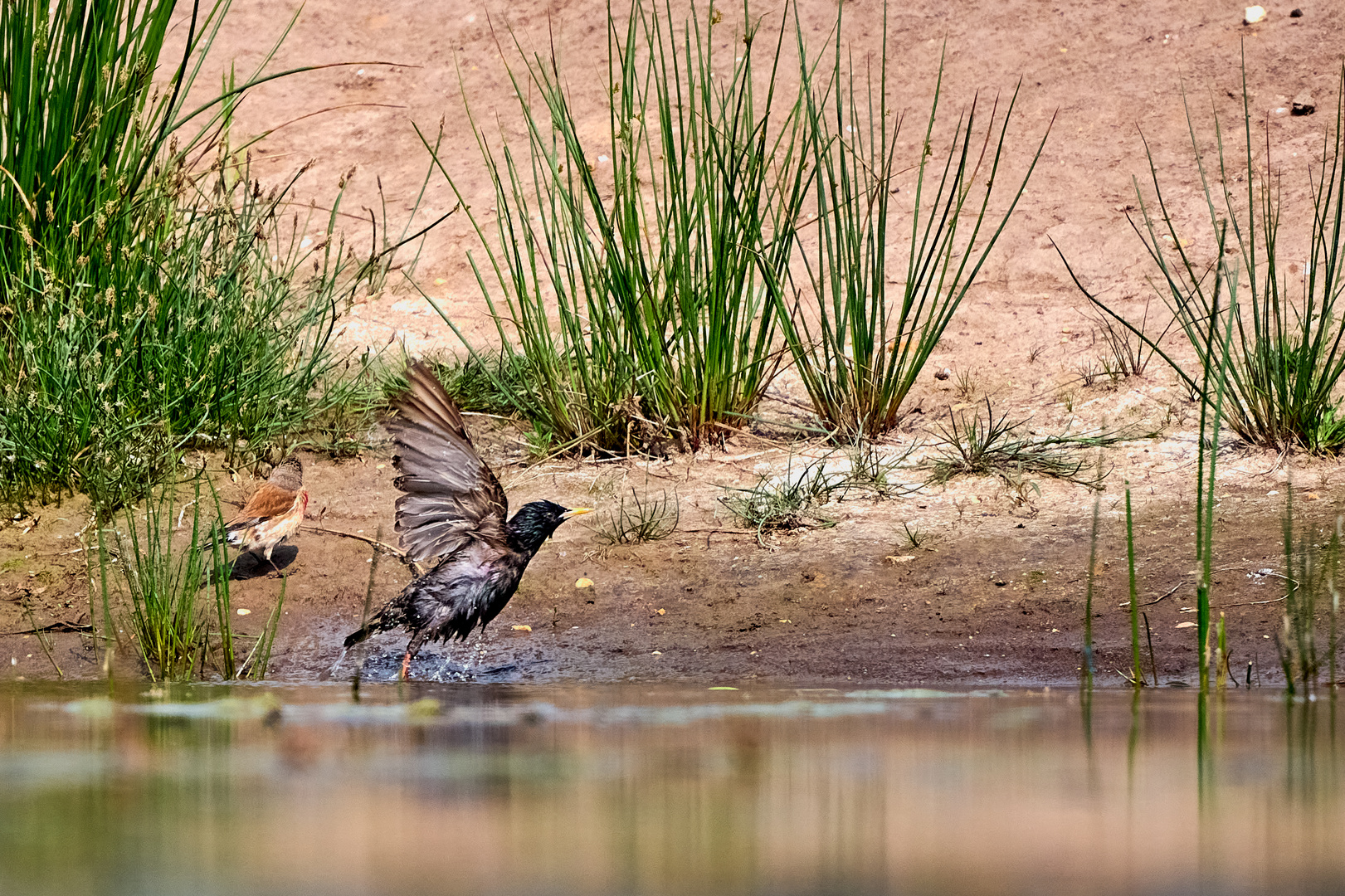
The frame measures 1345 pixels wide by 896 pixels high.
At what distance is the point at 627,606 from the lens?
4070 mm

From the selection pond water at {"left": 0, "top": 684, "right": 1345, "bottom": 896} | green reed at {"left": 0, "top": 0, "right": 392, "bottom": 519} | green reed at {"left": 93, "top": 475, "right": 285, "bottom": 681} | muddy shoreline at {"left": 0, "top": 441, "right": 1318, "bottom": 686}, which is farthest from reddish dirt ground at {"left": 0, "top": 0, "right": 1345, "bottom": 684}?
pond water at {"left": 0, "top": 684, "right": 1345, "bottom": 896}

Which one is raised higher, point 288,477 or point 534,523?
point 288,477

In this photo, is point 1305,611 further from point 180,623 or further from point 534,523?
point 180,623

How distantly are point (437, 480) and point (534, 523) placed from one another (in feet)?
0.97

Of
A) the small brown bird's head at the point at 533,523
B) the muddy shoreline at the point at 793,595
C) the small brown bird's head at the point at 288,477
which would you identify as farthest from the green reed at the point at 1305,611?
the small brown bird's head at the point at 288,477

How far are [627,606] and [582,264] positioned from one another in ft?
4.45

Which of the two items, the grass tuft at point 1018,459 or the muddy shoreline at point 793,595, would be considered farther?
the grass tuft at point 1018,459

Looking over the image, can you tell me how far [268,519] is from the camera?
418 centimetres

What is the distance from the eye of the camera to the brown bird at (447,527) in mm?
3738

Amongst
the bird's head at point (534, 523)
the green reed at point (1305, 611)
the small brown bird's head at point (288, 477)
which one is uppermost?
the small brown bird's head at point (288, 477)

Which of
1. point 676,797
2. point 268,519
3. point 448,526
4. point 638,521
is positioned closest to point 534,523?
point 448,526

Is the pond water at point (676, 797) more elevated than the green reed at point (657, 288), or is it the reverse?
the green reed at point (657, 288)

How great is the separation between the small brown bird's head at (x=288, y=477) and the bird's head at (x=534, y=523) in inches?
38.0

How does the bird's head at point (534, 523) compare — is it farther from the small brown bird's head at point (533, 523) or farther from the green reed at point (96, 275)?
the green reed at point (96, 275)
